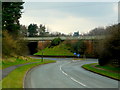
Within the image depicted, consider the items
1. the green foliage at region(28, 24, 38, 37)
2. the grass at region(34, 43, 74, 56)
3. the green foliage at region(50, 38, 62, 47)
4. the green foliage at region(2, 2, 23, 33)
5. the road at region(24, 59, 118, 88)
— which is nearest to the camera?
the road at region(24, 59, 118, 88)

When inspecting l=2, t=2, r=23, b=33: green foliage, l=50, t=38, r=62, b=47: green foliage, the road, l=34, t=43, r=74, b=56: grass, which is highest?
l=2, t=2, r=23, b=33: green foliage

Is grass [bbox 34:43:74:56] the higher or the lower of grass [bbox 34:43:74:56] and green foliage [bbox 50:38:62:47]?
the lower

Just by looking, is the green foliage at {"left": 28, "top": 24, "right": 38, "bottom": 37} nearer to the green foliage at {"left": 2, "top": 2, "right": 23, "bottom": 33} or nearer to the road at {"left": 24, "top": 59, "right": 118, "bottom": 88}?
the green foliage at {"left": 2, "top": 2, "right": 23, "bottom": 33}

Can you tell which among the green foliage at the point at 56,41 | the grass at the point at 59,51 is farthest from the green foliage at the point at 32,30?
the green foliage at the point at 56,41

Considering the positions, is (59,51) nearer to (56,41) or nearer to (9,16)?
(56,41)

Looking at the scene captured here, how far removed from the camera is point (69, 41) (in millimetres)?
96812

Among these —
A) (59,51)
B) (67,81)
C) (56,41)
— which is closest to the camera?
(67,81)

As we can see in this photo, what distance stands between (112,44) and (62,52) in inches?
2635

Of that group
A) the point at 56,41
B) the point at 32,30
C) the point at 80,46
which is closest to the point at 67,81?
the point at 80,46

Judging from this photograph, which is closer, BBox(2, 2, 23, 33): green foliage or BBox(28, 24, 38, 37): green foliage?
BBox(2, 2, 23, 33): green foliage

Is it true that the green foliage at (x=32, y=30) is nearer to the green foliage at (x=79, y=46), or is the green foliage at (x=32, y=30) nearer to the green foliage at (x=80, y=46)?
the green foliage at (x=79, y=46)

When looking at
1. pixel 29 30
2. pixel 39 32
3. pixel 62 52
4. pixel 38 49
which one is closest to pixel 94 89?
pixel 62 52

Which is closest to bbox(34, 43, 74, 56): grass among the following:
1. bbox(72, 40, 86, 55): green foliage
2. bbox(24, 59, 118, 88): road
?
bbox(72, 40, 86, 55): green foliage

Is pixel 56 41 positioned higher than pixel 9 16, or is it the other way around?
pixel 9 16
